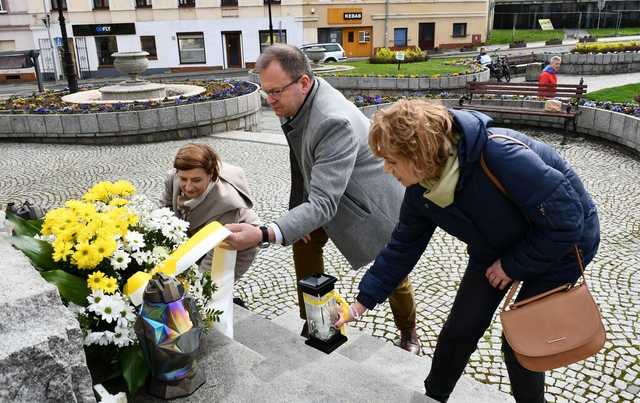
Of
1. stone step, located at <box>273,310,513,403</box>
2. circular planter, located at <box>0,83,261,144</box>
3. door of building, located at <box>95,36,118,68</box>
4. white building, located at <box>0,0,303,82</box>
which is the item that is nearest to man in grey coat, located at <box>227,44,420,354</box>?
stone step, located at <box>273,310,513,403</box>

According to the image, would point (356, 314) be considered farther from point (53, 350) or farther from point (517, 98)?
point (517, 98)

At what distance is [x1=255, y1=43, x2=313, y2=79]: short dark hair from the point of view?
2.87 m

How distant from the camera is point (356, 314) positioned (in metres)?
2.72

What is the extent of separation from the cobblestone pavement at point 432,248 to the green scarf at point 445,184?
1.71 m

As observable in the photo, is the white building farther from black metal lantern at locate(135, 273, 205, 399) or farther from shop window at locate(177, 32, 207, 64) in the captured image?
black metal lantern at locate(135, 273, 205, 399)

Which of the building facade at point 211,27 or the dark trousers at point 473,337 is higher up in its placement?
the building facade at point 211,27

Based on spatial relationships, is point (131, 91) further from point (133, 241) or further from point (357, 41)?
point (357, 41)

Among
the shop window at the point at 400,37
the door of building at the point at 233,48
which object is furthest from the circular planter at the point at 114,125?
the shop window at the point at 400,37

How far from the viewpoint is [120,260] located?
2.38m

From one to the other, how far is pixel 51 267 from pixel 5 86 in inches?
1274

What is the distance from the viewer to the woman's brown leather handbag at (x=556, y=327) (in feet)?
7.38

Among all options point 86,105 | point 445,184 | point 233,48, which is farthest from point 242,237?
point 233,48

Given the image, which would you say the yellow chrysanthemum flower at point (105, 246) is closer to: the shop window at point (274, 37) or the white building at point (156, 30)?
the white building at point (156, 30)

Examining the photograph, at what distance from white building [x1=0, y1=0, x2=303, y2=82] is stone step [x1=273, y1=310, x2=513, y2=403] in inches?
1320
